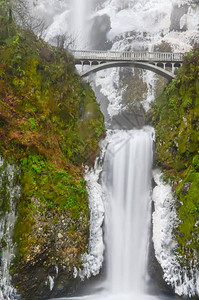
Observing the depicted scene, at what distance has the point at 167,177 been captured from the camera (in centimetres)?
1105

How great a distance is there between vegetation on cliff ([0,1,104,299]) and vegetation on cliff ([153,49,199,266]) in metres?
3.35

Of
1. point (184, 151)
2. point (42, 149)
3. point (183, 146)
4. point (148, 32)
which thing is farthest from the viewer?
point (148, 32)

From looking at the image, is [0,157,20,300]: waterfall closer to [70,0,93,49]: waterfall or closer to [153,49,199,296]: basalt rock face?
[153,49,199,296]: basalt rock face

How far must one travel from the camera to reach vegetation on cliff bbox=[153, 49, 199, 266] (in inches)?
338

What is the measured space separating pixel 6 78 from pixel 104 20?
90.2ft

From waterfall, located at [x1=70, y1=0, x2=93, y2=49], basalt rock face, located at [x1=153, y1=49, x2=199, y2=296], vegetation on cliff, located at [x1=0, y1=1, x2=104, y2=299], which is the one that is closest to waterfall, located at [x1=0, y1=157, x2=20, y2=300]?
vegetation on cliff, located at [x1=0, y1=1, x2=104, y2=299]

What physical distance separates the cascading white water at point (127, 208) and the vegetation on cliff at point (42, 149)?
138 cm

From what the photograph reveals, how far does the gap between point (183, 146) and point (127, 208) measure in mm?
3577

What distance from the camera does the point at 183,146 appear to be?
427 inches

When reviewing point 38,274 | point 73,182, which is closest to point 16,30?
point 73,182

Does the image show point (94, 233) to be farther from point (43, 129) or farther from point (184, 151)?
point (184, 151)

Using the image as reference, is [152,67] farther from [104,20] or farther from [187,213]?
[104,20]

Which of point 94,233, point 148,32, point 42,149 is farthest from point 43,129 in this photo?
point 148,32

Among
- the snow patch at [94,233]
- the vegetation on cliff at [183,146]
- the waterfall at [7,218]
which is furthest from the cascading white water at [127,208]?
the waterfall at [7,218]
